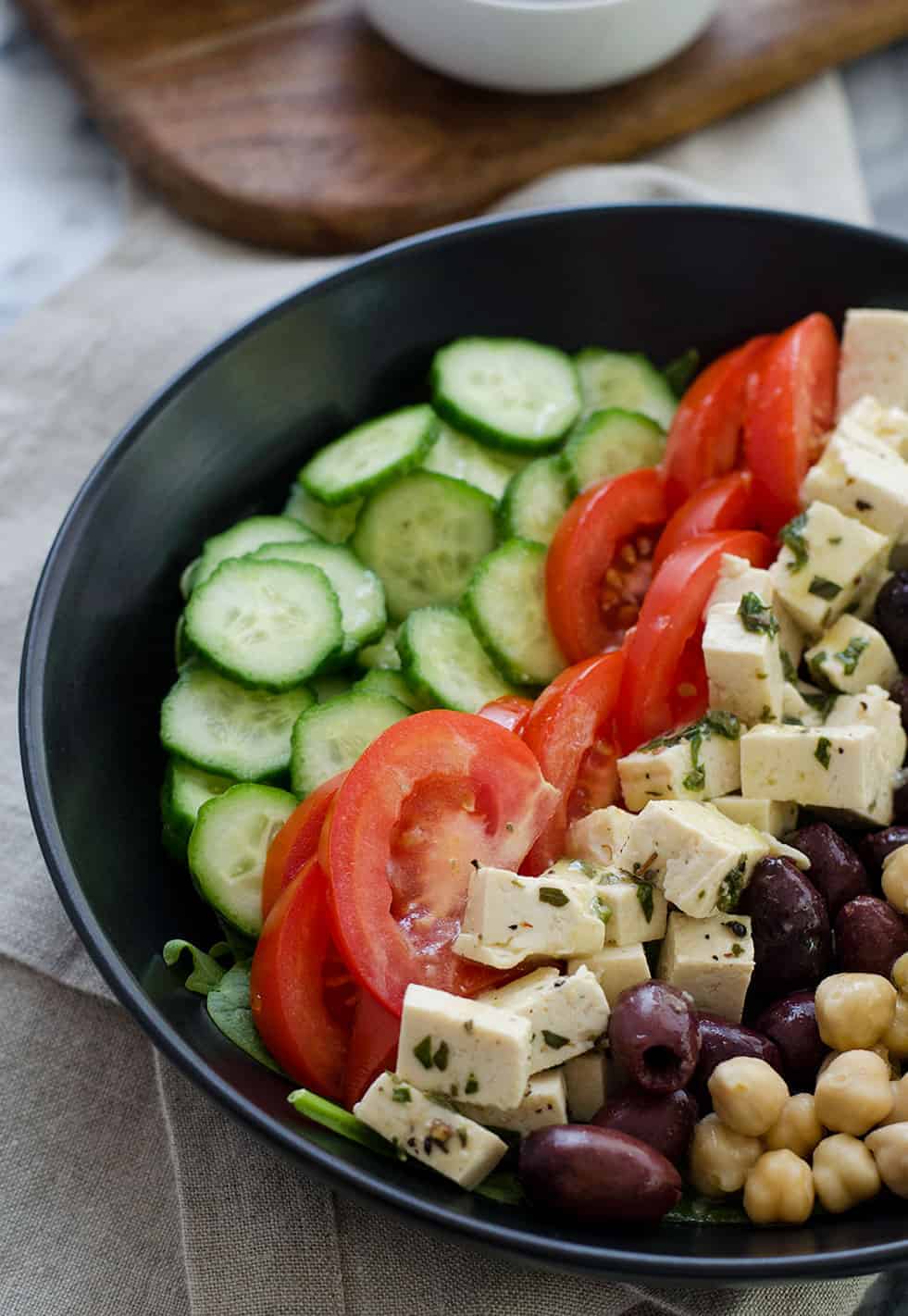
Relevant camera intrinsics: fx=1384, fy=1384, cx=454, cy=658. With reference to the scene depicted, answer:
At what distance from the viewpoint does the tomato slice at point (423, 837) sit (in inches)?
104

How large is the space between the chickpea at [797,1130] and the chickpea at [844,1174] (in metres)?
0.05

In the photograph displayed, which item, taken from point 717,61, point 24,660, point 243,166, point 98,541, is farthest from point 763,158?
point 24,660

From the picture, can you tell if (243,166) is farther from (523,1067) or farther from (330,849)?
(523,1067)

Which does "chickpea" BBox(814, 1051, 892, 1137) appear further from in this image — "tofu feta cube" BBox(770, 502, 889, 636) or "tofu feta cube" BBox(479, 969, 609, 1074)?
"tofu feta cube" BBox(770, 502, 889, 636)

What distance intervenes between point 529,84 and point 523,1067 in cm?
344

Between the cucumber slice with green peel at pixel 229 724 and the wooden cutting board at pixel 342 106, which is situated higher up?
the wooden cutting board at pixel 342 106

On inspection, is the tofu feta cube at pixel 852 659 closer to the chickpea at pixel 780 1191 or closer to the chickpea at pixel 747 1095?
the chickpea at pixel 747 1095

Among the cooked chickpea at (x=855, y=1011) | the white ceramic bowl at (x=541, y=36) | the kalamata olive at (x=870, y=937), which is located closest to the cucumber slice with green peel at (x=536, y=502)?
the kalamata olive at (x=870, y=937)

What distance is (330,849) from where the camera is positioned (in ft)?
8.64

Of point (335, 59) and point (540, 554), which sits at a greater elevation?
point (335, 59)

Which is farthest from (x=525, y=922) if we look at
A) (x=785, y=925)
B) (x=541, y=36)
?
(x=541, y=36)

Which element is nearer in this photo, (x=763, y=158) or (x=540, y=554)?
(x=540, y=554)

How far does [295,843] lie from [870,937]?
1158 millimetres

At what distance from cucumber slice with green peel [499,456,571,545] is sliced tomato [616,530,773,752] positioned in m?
0.40
